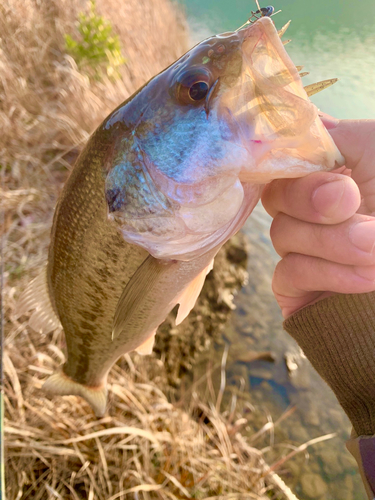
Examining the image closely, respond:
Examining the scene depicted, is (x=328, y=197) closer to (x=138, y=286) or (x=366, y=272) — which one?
(x=366, y=272)

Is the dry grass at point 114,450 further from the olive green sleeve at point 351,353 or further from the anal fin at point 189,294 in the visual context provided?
the olive green sleeve at point 351,353

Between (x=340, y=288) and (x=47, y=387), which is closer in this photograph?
(x=340, y=288)

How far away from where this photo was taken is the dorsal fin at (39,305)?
1.67 m

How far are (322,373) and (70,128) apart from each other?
11.9ft

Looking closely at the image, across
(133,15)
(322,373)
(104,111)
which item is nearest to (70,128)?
(104,111)

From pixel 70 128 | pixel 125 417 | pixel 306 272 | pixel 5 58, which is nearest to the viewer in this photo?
pixel 306 272

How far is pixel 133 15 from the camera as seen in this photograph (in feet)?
21.9

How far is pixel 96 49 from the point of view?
441 cm

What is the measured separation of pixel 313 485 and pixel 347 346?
257 cm

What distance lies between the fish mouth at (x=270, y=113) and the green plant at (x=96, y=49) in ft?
13.4

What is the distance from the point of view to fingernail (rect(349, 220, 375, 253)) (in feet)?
3.46

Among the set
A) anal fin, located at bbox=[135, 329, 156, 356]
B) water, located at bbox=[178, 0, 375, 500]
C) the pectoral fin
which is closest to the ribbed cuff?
the pectoral fin

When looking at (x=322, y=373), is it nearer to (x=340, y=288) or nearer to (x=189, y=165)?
(x=340, y=288)

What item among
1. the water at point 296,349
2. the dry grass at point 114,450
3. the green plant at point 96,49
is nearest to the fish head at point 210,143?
the water at point 296,349
